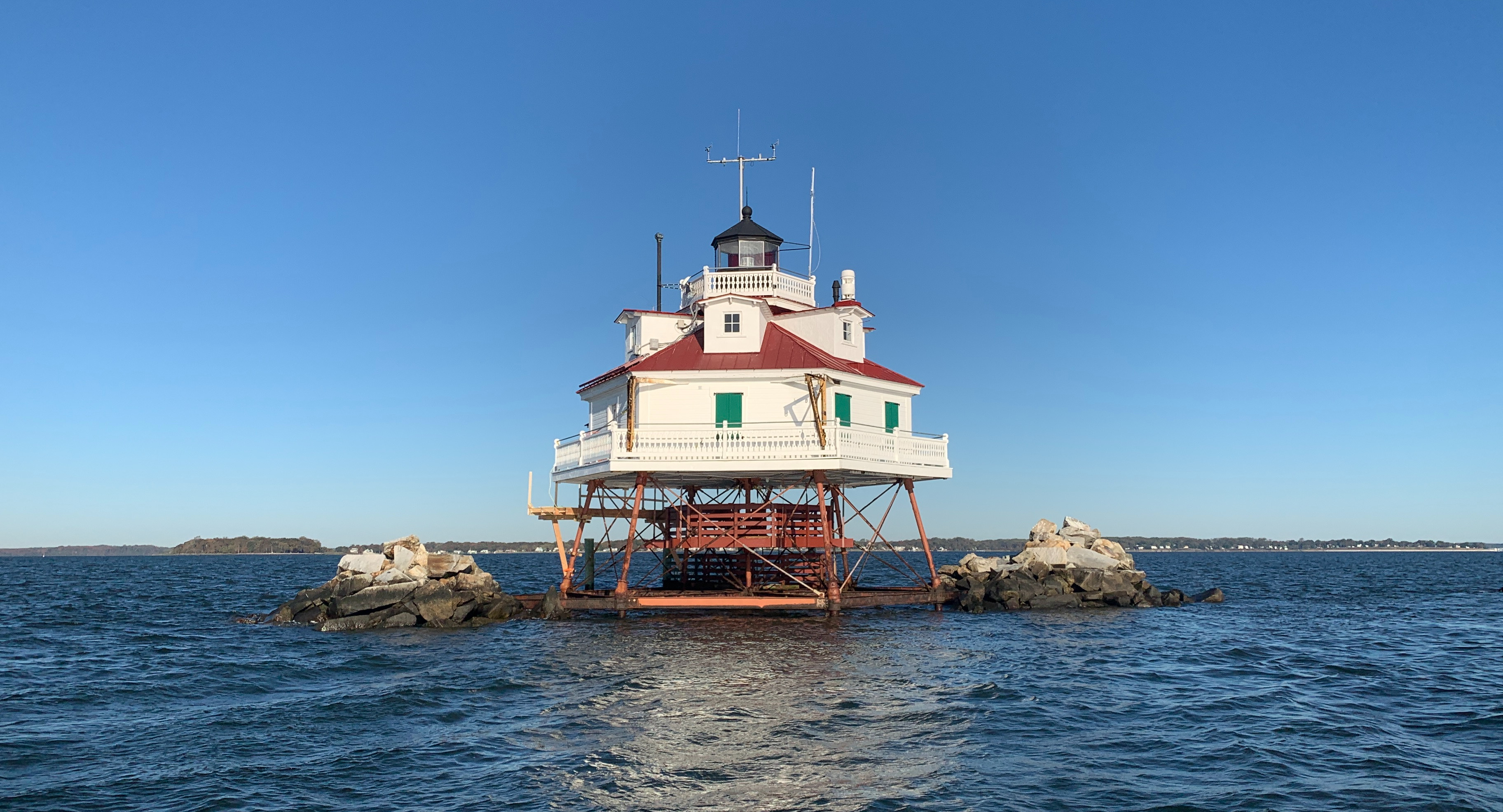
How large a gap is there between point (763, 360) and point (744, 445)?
3.85m

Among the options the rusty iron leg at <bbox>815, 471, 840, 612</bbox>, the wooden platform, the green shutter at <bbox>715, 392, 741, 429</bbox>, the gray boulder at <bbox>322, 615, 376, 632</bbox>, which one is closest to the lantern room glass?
the green shutter at <bbox>715, 392, 741, 429</bbox>

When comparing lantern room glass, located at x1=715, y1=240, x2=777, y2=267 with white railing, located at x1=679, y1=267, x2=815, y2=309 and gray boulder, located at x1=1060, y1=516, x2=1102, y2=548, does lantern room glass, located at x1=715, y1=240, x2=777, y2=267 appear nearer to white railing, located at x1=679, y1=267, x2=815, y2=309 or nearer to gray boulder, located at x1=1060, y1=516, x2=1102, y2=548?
white railing, located at x1=679, y1=267, x2=815, y2=309

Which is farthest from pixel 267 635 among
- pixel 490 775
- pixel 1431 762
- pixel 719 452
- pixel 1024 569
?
pixel 1431 762

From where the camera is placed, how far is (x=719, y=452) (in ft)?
105

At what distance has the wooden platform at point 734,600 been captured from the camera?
3247 centimetres

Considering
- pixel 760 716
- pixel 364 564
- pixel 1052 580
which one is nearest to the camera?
pixel 760 716

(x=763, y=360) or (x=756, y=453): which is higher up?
(x=763, y=360)

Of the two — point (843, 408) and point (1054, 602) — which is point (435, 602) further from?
point (1054, 602)

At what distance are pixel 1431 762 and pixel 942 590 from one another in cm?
2193

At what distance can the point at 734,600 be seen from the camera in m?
32.4

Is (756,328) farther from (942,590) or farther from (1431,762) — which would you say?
(1431,762)

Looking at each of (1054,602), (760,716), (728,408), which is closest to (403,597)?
(728,408)

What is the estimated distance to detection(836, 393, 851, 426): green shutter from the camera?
3491 cm

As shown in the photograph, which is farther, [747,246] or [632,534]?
[747,246]
